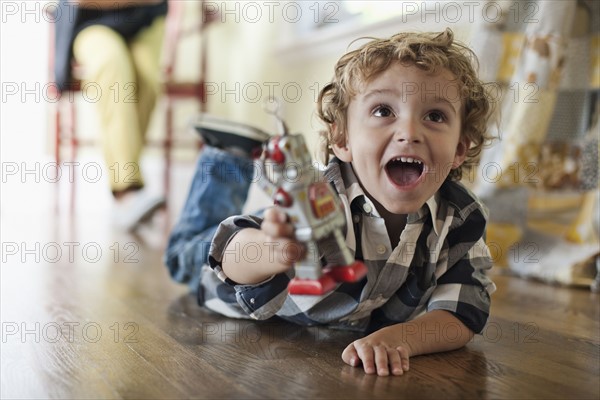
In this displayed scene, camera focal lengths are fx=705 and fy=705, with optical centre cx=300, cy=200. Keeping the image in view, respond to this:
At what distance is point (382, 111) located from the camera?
89cm

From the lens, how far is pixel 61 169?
295cm

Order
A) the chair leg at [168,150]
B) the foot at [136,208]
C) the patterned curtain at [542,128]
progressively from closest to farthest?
the patterned curtain at [542,128] < the foot at [136,208] < the chair leg at [168,150]

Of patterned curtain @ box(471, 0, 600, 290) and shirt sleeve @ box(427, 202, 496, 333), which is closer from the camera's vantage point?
shirt sleeve @ box(427, 202, 496, 333)

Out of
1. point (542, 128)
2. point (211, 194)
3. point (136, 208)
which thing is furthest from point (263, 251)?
point (136, 208)

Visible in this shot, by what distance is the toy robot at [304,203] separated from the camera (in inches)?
26.0

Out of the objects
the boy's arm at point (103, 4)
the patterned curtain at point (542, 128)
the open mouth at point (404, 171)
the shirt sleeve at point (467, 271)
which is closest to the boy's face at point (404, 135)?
the open mouth at point (404, 171)

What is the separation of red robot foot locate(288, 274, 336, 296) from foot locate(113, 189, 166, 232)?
1.56 meters

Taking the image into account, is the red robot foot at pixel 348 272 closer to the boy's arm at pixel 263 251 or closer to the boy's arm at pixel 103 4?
the boy's arm at pixel 263 251

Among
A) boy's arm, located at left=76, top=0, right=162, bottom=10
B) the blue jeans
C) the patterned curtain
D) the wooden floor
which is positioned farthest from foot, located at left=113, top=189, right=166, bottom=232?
the patterned curtain

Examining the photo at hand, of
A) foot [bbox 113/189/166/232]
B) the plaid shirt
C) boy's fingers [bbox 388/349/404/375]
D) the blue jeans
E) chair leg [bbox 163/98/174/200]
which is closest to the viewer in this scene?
boy's fingers [bbox 388/349/404/375]

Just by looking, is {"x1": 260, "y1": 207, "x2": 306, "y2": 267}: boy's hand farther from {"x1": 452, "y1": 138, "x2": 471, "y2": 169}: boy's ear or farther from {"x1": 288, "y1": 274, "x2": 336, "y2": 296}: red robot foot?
{"x1": 452, "y1": 138, "x2": 471, "y2": 169}: boy's ear

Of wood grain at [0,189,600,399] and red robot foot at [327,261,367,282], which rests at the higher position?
red robot foot at [327,261,367,282]

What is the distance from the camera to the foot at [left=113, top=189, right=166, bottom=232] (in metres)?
2.20

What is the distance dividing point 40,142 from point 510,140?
242 centimetres
